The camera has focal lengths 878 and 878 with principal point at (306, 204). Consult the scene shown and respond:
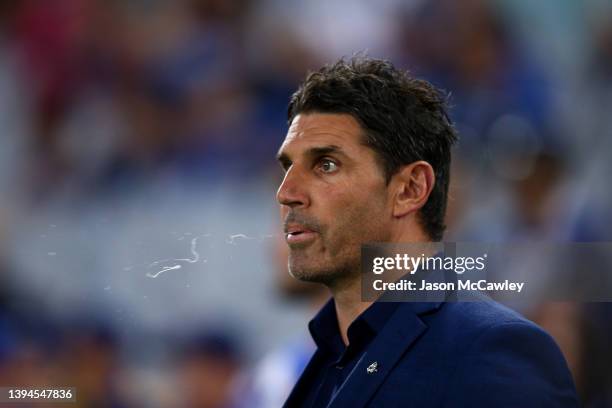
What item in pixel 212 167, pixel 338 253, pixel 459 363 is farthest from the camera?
pixel 212 167

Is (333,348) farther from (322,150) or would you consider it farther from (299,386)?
(322,150)

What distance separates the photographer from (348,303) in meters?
1.42

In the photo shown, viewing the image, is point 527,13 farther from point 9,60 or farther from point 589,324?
point 9,60

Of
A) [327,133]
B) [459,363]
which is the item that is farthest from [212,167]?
[459,363]

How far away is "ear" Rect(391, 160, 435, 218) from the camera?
144cm

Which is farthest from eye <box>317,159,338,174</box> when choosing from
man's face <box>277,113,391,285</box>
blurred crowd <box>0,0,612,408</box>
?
blurred crowd <box>0,0,612,408</box>

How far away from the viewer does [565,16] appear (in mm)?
2777

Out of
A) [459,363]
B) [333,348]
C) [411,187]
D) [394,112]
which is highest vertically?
[394,112]

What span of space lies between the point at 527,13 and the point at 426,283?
170cm

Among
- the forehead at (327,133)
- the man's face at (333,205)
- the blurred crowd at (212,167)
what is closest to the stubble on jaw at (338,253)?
the man's face at (333,205)

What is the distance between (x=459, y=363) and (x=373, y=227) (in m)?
0.32

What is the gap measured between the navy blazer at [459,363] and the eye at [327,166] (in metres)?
0.26

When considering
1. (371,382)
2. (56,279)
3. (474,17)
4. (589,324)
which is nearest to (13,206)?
(56,279)

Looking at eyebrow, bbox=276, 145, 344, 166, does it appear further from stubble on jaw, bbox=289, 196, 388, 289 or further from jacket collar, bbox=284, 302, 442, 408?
jacket collar, bbox=284, 302, 442, 408
